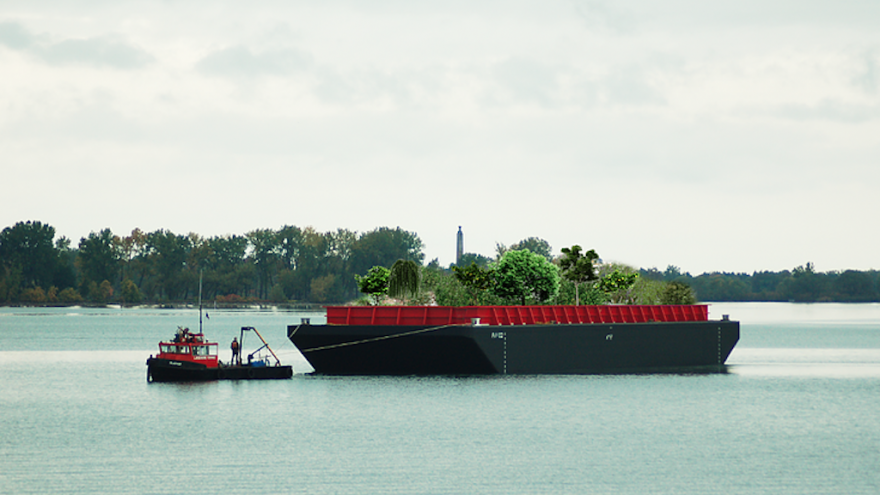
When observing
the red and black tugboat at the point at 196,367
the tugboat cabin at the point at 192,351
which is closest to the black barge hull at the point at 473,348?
the red and black tugboat at the point at 196,367

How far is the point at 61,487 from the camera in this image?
2998cm

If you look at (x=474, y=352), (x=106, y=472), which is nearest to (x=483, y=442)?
(x=106, y=472)

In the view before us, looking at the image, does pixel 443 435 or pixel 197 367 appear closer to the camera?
pixel 443 435

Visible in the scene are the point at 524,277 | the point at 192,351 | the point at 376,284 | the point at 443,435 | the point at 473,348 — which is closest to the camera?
the point at 443,435

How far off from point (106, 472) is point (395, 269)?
3785cm

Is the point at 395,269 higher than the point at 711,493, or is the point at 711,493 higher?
the point at 395,269

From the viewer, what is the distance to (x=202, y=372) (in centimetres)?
5538

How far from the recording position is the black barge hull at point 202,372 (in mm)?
55344

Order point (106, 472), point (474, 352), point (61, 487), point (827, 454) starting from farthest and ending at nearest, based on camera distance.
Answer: point (474, 352)
point (827, 454)
point (106, 472)
point (61, 487)

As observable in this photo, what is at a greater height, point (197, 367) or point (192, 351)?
point (192, 351)

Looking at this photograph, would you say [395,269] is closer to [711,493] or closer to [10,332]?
[711,493]

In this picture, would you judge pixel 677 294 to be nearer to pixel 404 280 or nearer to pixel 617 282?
pixel 617 282

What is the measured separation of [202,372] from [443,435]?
1976 centimetres

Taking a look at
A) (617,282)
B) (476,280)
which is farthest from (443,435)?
(617,282)
